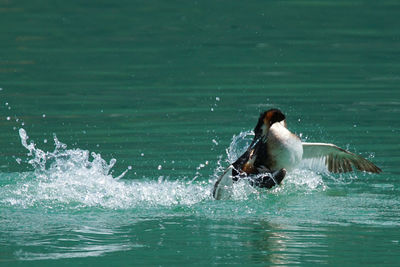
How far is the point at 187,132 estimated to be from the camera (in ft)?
44.7

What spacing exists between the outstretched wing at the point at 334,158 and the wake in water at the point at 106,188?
0.62 feet

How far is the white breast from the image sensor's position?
1034 cm

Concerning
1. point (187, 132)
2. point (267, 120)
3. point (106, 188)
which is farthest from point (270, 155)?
point (187, 132)

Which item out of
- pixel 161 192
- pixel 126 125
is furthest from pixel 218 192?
pixel 126 125

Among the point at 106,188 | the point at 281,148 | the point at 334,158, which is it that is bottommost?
the point at 106,188

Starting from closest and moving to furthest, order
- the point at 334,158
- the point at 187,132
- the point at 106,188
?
1. the point at 106,188
2. the point at 334,158
3. the point at 187,132

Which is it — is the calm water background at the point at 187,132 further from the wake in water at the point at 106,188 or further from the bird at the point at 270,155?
the bird at the point at 270,155

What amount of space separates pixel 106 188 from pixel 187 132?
3.45 m

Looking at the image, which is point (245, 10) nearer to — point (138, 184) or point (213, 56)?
point (213, 56)

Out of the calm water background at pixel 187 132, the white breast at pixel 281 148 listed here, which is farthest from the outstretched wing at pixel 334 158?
the white breast at pixel 281 148

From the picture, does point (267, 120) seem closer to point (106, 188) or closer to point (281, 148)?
point (281, 148)

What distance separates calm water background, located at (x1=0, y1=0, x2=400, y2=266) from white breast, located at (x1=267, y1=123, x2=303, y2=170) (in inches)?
12.3

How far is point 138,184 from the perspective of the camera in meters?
10.6

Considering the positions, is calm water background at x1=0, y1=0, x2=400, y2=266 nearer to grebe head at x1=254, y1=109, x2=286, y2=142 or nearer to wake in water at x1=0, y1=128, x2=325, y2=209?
wake in water at x1=0, y1=128, x2=325, y2=209
